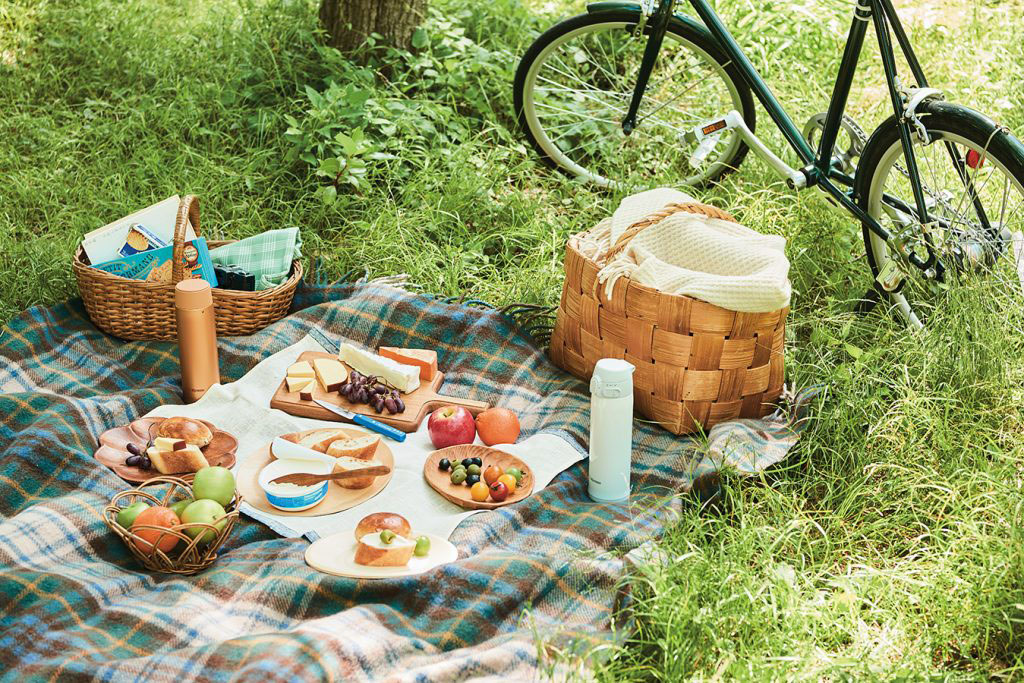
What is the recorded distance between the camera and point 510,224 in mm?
4543

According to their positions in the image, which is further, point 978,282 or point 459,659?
point 978,282

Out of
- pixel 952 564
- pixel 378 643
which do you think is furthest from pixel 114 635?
pixel 952 564

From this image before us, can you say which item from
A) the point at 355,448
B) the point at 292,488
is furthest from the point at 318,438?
the point at 292,488

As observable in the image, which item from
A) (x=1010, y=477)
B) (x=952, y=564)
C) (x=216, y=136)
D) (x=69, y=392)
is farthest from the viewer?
(x=216, y=136)

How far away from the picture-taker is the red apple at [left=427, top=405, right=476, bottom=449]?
122 inches

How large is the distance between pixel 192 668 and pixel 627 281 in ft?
5.71

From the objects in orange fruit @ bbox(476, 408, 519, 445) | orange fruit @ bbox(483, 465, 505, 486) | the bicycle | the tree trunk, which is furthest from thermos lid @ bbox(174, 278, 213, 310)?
the tree trunk

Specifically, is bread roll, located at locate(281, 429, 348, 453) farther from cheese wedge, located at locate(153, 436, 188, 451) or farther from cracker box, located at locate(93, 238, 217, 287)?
cracker box, located at locate(93, 238, 217, 287)

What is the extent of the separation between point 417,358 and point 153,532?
3.93ft

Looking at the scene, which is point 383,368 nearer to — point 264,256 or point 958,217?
point 264,256

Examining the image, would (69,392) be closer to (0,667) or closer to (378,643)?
(0,667)

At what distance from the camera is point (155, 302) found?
3.61 m

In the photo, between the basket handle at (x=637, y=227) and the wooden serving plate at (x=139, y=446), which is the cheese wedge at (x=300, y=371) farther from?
the basket handle at (x=637, y=227)

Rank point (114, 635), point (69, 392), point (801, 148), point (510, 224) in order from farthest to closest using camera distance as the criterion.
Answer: point (510, 224), point (801, 148), point (69, 392), point (114, 635)
